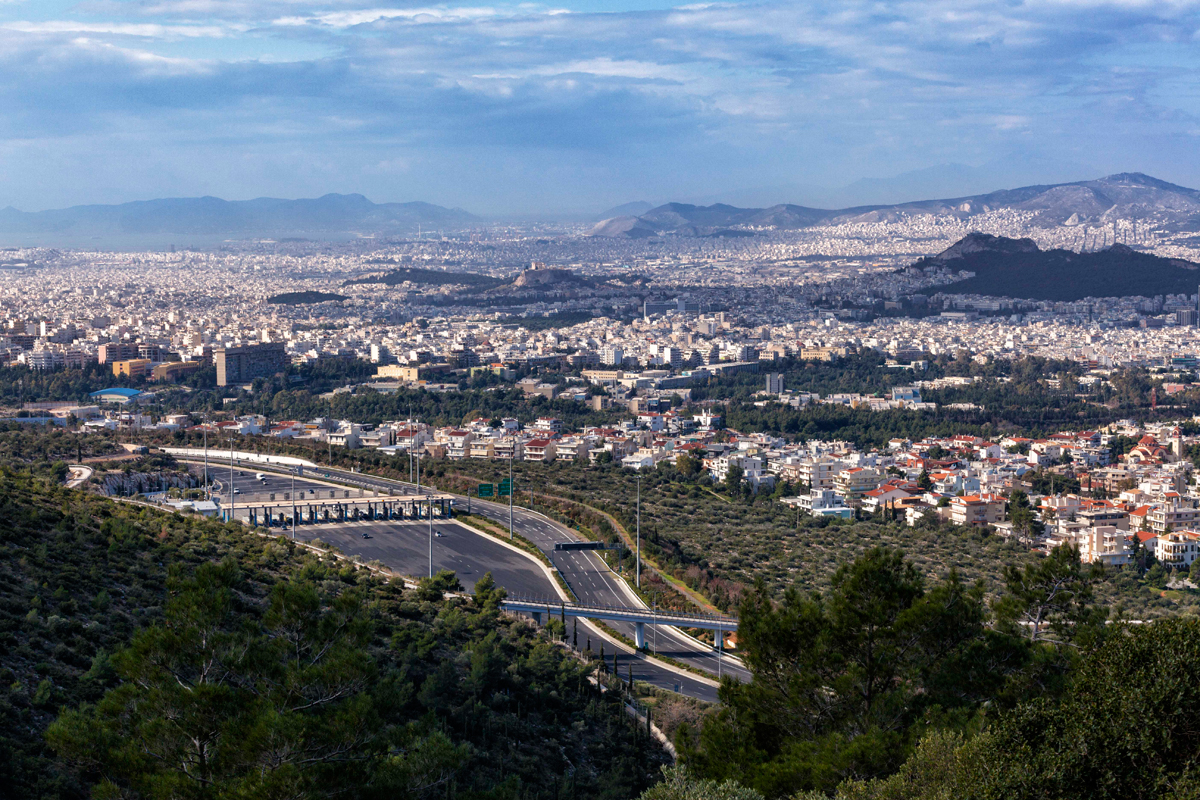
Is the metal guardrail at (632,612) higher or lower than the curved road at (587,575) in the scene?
higher

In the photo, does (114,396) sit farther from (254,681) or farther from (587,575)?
(254,681)

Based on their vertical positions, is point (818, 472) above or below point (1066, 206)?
below

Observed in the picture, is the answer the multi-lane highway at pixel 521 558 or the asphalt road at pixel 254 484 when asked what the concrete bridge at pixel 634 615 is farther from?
the asphalt road at pixel 254 484

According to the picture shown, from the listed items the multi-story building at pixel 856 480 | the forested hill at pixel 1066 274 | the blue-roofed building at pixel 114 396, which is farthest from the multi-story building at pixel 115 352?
the forested hill at pixel 1066 274

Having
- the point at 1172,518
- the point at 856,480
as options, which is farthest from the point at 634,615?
the point at 856,480

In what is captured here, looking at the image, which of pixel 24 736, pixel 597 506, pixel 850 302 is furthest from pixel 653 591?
pixel 850 302

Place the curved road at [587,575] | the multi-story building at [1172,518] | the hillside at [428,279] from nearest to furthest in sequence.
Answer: the curved road at [587,575], the multi-story building at [1172,518], the hillside at [428,279]
